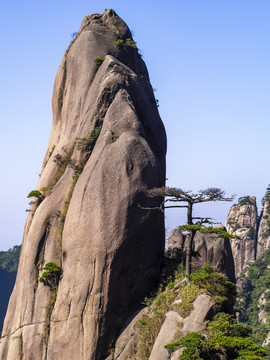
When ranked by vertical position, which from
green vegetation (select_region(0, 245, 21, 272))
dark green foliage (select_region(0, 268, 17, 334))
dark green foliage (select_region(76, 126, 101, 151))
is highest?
dark green foliage (select_region(76, 126, 101, 151))

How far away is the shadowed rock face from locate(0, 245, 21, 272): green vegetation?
136239 millimetres

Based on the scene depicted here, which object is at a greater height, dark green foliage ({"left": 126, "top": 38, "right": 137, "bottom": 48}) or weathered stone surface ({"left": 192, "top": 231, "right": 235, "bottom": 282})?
dark green foliage ({"left": 126, "top": 38, "right": 137, "bottom": 48})

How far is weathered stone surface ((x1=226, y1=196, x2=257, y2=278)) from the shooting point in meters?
120

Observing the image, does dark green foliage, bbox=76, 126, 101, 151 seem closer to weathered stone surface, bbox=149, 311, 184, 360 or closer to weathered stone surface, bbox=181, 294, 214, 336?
weathered stone surface, bbox=149, 311, 184, 360

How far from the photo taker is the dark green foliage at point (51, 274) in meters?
28.7

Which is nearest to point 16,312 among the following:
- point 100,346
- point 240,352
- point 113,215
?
point 100,346

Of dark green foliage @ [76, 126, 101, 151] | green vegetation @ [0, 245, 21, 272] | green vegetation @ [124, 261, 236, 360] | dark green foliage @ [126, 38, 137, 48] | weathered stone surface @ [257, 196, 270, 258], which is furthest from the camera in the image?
green vegetation @ [0, 245, 21, 272]

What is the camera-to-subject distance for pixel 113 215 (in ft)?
90.3

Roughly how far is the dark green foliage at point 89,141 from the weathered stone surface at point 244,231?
9222 cm

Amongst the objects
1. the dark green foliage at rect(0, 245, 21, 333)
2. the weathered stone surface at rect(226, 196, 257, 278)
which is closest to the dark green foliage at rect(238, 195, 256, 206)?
the weathered stone surface at rect(226, 196, 257, 278)

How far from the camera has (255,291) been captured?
4072 inches

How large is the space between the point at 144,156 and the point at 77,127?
664 cm

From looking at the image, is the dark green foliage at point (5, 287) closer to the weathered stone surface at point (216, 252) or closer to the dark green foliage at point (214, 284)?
the weathered stone surface at point (216, 252)

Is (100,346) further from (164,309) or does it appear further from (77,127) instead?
(77,127)
